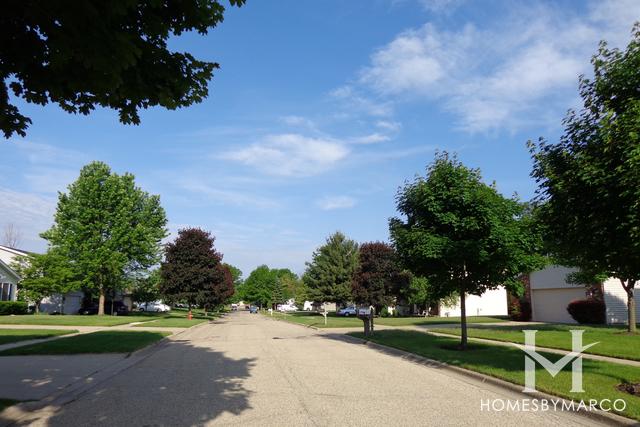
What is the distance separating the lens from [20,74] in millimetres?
5391

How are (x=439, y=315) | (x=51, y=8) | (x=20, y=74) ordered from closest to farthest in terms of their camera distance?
(x=51, y=8) → (x=20, y=74) → (x=439, y=315)

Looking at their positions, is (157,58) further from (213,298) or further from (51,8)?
(213,298)

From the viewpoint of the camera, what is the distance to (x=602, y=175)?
8305 millimetres

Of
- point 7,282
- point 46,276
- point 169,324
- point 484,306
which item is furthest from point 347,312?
point 7,282

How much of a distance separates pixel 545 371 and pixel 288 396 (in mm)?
5702

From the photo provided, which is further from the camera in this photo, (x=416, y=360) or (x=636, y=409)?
(x=416, y=360)

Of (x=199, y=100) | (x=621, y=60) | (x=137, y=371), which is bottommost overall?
(x=137, y=371)

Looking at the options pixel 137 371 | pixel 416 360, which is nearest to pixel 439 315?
pixel 416 360

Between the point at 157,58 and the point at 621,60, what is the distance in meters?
7.77

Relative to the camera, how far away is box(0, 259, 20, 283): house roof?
141 feet

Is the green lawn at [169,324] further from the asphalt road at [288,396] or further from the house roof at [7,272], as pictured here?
the asphalt road at [288,396]

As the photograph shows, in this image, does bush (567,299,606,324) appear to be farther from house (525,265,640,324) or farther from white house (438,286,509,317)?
white house (438,286,509,317)

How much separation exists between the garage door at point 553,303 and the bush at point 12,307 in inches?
1575

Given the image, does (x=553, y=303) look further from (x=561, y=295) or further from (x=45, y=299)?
(x=45, y=299)
